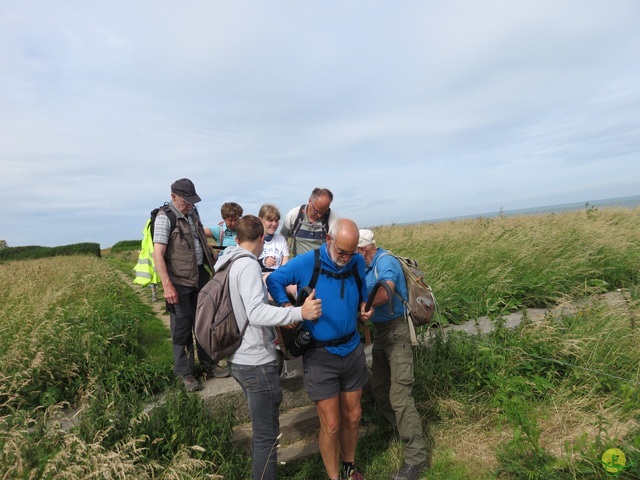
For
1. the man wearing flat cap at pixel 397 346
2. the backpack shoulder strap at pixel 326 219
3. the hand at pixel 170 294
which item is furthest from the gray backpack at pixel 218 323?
the backpack shoulder strap at pixel 326 219

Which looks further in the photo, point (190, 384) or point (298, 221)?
point (298, 221)

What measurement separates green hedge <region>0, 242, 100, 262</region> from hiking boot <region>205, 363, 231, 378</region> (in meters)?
24.2

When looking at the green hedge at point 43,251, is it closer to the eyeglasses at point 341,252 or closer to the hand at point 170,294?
the hand at point 170,294

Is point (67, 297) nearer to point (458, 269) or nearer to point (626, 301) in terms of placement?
point (458, 269)

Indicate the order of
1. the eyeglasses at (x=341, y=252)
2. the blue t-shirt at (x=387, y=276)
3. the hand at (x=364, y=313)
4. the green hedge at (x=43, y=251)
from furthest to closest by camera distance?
the green hedge at (x=43, y=251), the blue t-shirt at (x=387, y=276), the hand at (x=364, y=313), the eyeglasses at (x=341, y=252)

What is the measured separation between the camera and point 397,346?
3.38 m

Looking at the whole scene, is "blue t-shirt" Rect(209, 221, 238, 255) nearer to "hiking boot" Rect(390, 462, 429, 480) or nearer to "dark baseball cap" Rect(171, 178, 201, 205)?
"dark baseball cap" Rect(171, 178, 201, 205)

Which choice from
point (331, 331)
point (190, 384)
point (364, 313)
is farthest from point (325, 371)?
point (190, 384)

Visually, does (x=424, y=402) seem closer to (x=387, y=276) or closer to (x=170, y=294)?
(x=387, y=276)

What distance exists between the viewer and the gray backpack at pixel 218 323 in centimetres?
257

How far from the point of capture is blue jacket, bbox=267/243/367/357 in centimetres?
284

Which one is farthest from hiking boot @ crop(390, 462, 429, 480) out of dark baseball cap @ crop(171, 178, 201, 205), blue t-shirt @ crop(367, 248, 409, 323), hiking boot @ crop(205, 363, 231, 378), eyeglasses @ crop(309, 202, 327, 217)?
dark baseball cap @ crop(171, 178, 201, 205)

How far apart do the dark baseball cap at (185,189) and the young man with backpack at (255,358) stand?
3.91ft

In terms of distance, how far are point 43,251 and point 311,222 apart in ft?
91.1
